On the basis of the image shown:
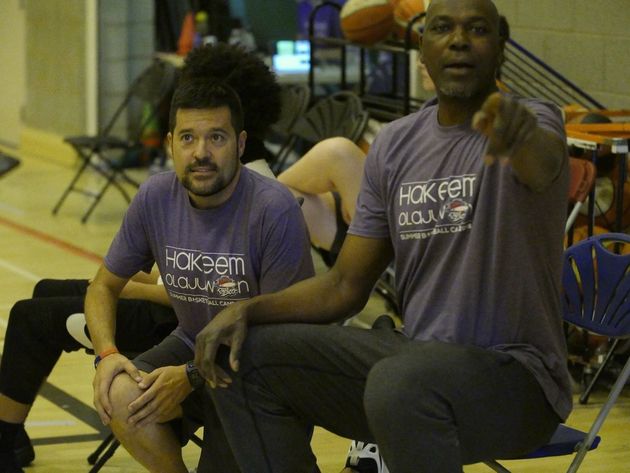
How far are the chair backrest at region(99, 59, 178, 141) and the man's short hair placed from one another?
5.13 metres

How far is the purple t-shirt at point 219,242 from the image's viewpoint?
3.14 m

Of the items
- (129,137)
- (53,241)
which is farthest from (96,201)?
(129,137)

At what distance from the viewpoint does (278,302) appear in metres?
2.83

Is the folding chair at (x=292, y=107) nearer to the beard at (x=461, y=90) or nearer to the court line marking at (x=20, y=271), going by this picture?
the court line marking at (x=20, y=271)

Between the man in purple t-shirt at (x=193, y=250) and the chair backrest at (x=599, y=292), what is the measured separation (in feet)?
2.39

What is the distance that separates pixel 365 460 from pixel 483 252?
105cm

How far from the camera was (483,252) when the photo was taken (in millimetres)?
2643

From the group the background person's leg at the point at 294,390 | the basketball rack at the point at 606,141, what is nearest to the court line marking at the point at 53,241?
→ the basketball rack at the point at 606,141

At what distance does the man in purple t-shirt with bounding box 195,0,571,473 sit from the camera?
253 cm

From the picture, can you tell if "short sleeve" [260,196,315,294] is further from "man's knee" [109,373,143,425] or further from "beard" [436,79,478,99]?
"beard" [436,79,478,99]

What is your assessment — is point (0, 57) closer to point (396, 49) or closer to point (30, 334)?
point (396, 49)

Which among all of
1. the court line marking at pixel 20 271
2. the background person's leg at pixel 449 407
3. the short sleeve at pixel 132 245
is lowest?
the court line marking at pixel 20 271

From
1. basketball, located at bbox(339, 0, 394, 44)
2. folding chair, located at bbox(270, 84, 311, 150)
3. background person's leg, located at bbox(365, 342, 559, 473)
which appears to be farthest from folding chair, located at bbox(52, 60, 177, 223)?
background person's leg, located at bbox(365, 342, 559, 473)

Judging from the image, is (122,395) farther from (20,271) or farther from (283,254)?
(20,271)
